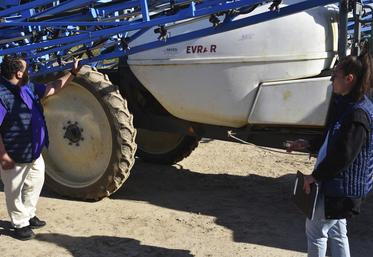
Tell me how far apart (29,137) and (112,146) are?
3.15 feet

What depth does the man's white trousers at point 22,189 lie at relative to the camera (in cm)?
436

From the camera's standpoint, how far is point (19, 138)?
430 cm

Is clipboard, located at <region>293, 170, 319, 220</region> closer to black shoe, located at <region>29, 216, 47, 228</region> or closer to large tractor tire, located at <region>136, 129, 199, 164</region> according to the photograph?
black shoe, located at <region>29, 216, 47, 228</region>

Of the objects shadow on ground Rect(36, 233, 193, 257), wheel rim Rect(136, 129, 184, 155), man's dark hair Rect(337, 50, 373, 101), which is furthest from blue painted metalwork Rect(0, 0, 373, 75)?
shadow on ground Rect(36, 233, 193, 257)

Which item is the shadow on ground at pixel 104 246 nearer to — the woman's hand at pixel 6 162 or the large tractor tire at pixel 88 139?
the woman's hand at pixel 6 162

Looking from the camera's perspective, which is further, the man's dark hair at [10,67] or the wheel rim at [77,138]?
the wheel rim at [77,138]

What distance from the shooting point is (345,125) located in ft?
9.78

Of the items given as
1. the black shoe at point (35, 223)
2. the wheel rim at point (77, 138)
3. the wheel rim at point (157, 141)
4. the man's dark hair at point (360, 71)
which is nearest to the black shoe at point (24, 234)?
the black shoe at point (35, 223)

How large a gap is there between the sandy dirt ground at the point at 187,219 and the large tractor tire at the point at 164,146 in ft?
0.72

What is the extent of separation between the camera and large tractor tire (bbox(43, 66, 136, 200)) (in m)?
5.07

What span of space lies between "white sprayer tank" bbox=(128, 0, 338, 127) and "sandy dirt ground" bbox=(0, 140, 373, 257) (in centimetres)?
87

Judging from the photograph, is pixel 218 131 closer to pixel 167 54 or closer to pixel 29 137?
pixel 167 54

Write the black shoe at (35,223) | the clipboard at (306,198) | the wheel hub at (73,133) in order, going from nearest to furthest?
the clipboard at (306,198) → the black shoe at (35,223) → the wheel hub at (73,133)

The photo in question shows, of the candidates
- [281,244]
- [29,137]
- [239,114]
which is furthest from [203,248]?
[29,137]
